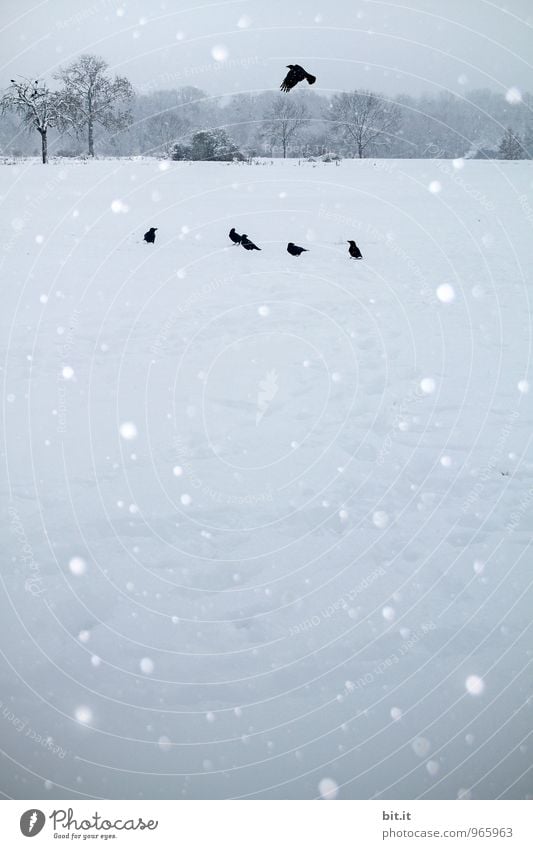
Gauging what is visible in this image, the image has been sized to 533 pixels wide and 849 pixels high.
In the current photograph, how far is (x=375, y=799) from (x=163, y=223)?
1465 centimetres

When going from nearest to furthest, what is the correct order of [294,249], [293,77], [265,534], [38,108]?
[265,534] → [293,77] → [294,249] → [38,108]

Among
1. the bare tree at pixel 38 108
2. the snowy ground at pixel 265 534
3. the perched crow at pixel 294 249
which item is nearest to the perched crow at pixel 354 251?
the perched crow at pixel 294 249

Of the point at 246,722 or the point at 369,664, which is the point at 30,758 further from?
the point at 369,664

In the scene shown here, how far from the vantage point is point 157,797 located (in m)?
3.56

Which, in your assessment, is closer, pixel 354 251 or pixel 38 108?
pixel 354 251

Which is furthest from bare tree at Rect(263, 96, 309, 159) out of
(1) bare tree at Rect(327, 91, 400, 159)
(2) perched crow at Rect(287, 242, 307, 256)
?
(2) perched crow at Rect(287, 242, 307, 256)

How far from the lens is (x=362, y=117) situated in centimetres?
3372

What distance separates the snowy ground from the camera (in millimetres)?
3770

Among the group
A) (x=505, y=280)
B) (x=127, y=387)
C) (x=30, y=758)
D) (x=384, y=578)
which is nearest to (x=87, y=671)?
(x=30, y=758)

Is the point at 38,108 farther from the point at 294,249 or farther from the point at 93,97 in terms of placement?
the point at 294,249

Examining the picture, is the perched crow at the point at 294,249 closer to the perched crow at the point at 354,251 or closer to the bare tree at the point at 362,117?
the perched crow at the point at 354,251

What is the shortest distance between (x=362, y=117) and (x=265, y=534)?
34.4 meters

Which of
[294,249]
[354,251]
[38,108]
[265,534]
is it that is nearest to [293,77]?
[294,249]

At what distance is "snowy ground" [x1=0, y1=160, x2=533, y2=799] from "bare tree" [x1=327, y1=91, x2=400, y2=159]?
80.6 feet
